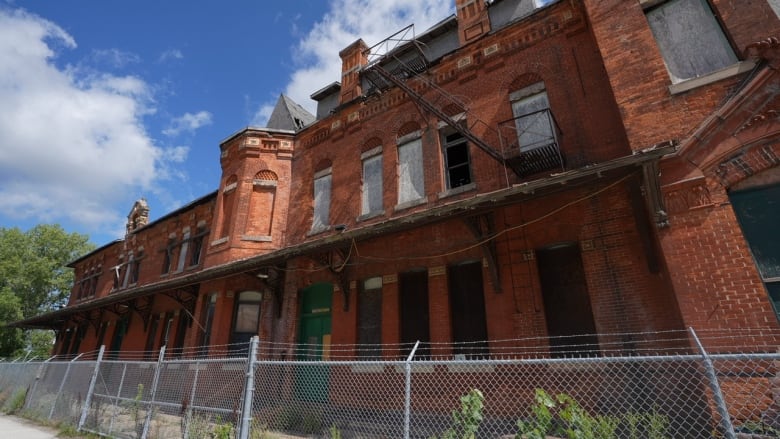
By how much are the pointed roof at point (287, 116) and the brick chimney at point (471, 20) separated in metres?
7.47

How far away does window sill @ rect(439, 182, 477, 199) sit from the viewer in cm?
983

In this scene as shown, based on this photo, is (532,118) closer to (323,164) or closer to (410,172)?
(410,172)

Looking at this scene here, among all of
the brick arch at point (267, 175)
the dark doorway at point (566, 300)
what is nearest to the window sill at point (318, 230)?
the brick arch at point (267, 175)

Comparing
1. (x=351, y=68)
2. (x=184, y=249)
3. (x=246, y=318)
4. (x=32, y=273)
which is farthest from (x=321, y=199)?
(x=32, y=273)

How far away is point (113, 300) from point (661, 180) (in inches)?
734

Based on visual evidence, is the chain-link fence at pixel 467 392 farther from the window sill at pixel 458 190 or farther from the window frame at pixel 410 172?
the window frame at pixel 410 172

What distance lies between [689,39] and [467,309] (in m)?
7.09

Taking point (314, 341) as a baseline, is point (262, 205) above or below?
above

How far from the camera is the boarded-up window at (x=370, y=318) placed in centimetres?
1001

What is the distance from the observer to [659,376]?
6348 millimetres

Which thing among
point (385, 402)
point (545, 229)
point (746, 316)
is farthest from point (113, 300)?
point (746, 316)

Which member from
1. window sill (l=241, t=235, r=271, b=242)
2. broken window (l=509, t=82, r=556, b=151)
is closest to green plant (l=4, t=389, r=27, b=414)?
window sill (l=241, t=235, r=271, b=242)

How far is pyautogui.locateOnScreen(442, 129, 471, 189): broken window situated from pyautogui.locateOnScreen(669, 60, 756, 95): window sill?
479cm

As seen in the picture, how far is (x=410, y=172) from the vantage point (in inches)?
448
